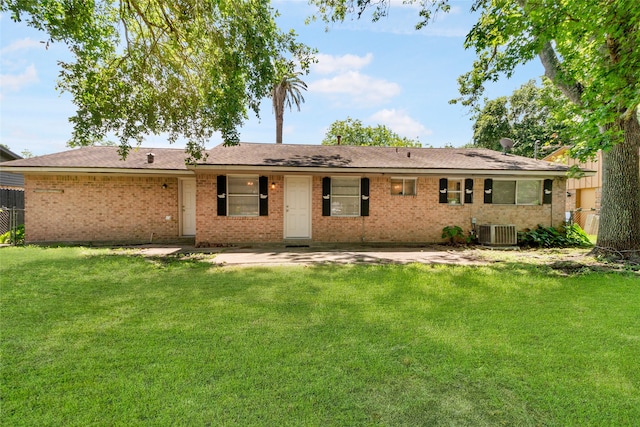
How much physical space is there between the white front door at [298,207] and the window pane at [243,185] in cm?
112

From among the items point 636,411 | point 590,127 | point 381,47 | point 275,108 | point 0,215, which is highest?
point 275,108

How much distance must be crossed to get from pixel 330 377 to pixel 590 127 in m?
7.24

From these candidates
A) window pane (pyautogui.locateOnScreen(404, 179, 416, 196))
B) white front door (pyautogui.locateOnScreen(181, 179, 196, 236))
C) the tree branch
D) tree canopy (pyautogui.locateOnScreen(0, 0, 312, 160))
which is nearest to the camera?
tree canopy (pyautogui.locateOnScreen(0, 0, 312, 160))

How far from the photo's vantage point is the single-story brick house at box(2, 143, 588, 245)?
10172 mm

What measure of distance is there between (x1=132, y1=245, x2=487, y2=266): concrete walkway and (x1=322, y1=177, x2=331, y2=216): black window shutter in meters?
1.62

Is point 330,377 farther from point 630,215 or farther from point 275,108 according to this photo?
point 275,108

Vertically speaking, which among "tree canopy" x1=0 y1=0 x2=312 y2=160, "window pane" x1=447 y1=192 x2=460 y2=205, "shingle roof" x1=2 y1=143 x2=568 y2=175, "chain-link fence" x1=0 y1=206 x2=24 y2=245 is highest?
"tree canopy" x1=0 y1=0 x2=312 y2=160

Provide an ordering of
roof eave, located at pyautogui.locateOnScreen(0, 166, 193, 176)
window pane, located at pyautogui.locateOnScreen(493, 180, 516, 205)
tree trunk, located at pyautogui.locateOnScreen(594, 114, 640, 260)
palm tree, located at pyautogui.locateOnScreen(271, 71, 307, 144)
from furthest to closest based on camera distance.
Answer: palm tree, located at pyautogui.locateOnScreen(271, 71, 307, 144)
window pane, located at pyautogui.locateOnScreen(493, 180, 516, 205)
roof eave, located at pyautogui.locateOnScreen(0, 166, 193, 176)
tree trunk, located at pyautogui.locateOnScreen(594, 114, 640, 260)

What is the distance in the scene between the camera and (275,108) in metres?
22.1

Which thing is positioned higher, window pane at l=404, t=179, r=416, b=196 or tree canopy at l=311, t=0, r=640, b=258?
tree canopy at l=311, t=0, r=640, b=258

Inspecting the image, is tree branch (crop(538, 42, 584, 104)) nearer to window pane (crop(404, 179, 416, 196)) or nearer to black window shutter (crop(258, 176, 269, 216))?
window pane (crop(404, 179, 416, 196))

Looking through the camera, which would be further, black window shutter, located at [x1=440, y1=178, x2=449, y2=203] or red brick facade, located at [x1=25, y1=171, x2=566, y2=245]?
black window shutter, located at [x1=440, y1=178, x2=449, y2=203]

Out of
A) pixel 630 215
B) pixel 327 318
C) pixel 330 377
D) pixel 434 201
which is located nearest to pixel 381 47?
pixel 434 201

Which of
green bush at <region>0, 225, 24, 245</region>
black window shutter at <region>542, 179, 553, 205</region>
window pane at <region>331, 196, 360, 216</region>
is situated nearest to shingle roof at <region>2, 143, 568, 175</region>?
black window shutter at <region>542, 179, 553, 205</region>
